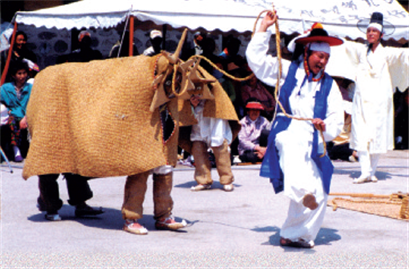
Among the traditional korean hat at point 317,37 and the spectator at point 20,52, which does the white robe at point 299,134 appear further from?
the spectator at point 20,52

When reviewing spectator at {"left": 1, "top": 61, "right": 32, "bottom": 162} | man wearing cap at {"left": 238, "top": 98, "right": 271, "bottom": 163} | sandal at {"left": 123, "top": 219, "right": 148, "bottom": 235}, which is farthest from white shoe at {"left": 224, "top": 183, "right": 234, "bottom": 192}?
spectator at {"left": 1, "top": 61, "right": 32, "bottom": 162}

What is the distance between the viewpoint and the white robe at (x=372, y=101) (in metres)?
9.36

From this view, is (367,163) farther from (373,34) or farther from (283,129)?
(283,129)

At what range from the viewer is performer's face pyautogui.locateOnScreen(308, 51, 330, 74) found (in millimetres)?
5480

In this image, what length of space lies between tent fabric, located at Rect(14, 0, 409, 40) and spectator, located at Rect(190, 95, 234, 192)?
2333 millimetres

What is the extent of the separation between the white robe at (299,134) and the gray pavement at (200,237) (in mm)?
217

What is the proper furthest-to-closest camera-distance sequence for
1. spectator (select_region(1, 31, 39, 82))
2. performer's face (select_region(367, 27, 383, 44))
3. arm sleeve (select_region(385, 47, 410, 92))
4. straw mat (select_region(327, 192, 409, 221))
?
spectator (select_region(1, 31, 39, 82)) < arm sleeve (select_region(385, 47, 410, 92)) < performer's face (select_region(367, 27, 383, 44)) < straw mat (select_region(327, 192, 409, 221))

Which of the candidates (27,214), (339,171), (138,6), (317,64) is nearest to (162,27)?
(138,6)

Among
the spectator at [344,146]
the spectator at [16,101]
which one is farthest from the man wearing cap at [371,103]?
the spectator at [16,101]

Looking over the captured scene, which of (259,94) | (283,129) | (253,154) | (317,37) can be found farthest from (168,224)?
(259,94)

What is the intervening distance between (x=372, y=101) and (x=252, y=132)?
84.2 inches

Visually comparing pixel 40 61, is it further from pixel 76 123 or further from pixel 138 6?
pixel 76 123

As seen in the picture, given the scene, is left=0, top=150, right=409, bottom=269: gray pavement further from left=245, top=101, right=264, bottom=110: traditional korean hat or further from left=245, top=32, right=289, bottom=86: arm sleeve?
left=245, top=101, right=264, bottom=110: traditional korean hat

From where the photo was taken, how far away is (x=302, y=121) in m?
5.48
